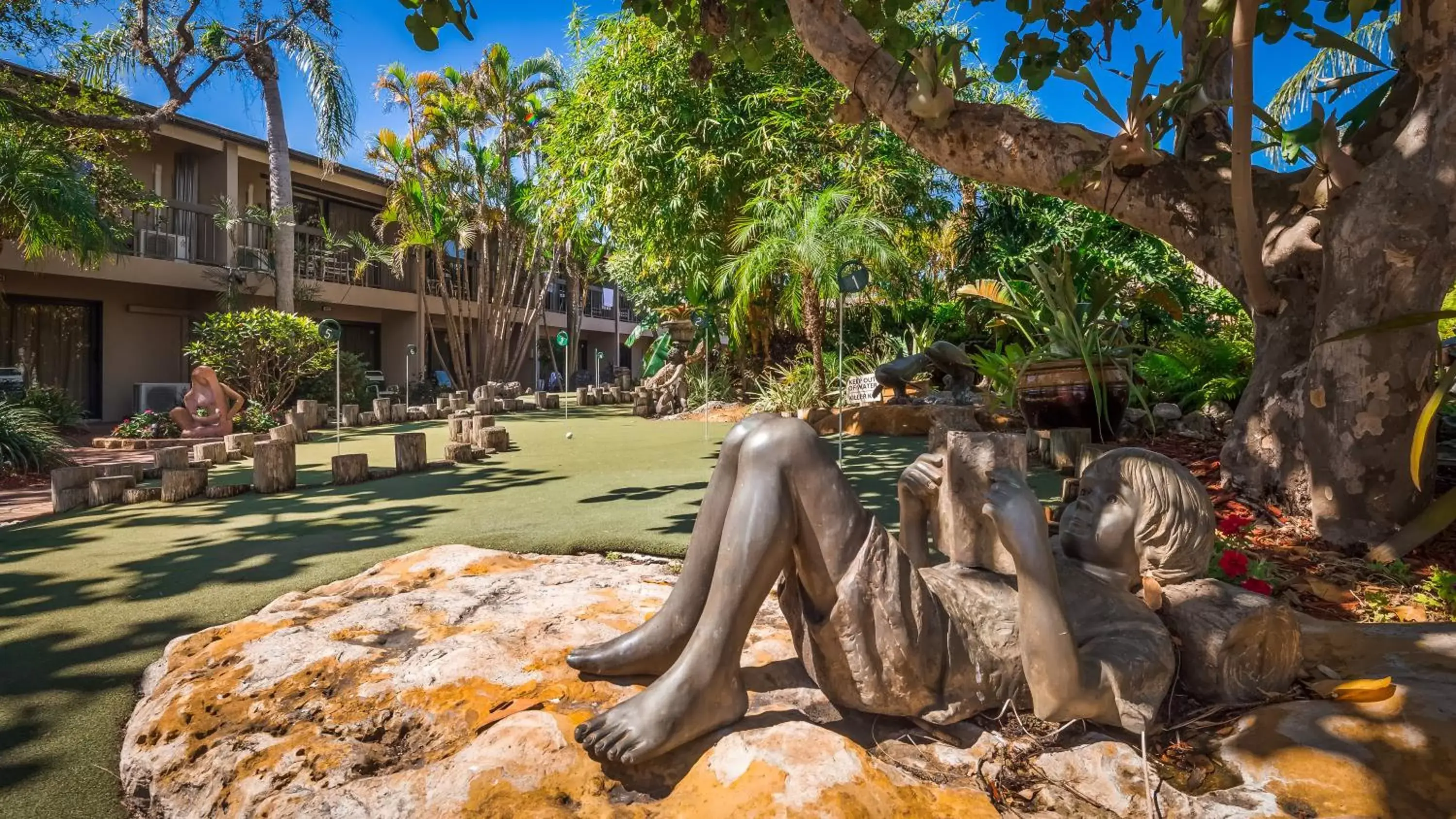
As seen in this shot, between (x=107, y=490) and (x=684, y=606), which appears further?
(x=107, y=490)

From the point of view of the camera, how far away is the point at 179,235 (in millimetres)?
14414

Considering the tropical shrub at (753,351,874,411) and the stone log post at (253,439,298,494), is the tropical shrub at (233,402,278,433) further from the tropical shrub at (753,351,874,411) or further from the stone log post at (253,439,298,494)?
the tropical shrub at (753,351,874,411)

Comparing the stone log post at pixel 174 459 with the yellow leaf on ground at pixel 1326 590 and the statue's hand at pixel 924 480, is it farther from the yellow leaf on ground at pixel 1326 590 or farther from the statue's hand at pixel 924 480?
the yellow leaf on ground at pixel 1326 590

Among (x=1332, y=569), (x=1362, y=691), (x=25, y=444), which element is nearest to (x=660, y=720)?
(x=1362, y=691)

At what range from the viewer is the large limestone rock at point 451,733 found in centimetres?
147

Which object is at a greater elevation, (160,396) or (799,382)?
(799,382)

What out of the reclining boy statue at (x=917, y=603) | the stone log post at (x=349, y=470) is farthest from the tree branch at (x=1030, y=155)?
the stone log post at (x=349, y=470)

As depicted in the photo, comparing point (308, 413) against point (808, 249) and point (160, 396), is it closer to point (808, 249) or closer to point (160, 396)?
point (160, 396)

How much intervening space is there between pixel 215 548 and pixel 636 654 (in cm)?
340

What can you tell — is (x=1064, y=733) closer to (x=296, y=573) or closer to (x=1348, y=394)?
(x=1348, y=394)

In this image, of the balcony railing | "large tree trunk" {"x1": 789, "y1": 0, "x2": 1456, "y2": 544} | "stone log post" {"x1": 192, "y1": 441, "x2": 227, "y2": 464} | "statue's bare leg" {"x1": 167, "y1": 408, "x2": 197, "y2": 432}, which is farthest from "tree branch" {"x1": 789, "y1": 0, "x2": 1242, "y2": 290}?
the balcony railing

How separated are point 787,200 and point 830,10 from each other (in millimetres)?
6357

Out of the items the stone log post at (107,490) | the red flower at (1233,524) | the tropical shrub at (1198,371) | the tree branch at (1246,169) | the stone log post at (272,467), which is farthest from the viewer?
the tropical shrub at (1198,371)

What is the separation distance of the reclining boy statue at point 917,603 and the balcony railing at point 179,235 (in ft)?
53.7
